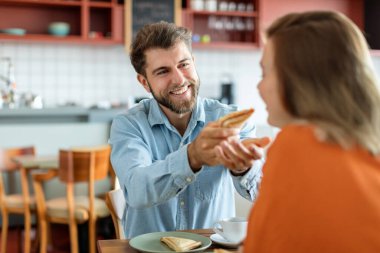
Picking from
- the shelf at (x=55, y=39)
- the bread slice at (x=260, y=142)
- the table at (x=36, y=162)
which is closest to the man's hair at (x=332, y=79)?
the bread slice at (x=260, y=142)

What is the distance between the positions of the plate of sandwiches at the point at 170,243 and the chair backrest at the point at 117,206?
0.43m

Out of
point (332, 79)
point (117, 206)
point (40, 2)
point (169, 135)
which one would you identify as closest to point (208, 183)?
point (169, 135)

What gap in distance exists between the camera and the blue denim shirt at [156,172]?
68.9 inches

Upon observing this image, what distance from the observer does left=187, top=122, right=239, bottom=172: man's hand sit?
4.88 feet

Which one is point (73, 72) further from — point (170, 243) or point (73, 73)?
point (170, 243)

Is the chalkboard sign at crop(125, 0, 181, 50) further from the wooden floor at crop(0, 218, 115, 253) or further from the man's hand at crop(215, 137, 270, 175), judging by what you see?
the man's hand at crop(215, 137, 270, 175)

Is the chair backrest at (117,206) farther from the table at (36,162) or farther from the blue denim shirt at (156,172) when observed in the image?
the table at (36,162)

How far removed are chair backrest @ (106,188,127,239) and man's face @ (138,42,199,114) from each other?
0.36 m

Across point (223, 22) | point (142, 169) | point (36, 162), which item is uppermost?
point (223, 22)

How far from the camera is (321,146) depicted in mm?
956

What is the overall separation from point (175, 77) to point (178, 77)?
1 centimetres

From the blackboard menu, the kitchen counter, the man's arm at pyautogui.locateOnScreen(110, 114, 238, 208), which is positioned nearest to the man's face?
the man's arm at pyautogui.locateOnScreen(110, 114, 238, 208)

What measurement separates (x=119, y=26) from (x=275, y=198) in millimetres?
4978

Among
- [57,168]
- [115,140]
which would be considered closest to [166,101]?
[115,140]
